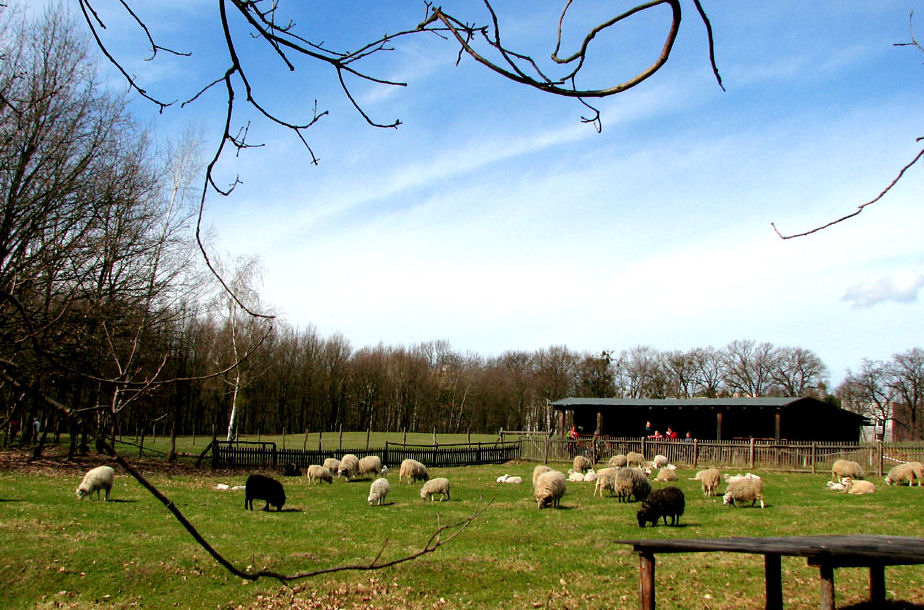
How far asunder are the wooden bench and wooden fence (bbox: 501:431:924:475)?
73.4 ft

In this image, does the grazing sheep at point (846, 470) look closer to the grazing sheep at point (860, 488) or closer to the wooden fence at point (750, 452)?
the wooden fence at point (750, 452)

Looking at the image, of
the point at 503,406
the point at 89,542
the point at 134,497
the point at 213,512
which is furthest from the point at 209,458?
the point at 503,406

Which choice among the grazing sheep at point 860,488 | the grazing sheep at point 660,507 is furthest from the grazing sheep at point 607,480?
the grazing sheep at point 860,488

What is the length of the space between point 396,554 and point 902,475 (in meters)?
18.8

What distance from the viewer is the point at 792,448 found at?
29156 mm

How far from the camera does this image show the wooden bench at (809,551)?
20.1ft

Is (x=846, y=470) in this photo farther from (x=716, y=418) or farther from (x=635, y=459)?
(x=716, y=418)

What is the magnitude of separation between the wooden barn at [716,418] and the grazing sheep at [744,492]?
18.7 meters

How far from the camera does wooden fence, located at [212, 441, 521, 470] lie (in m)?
29.1

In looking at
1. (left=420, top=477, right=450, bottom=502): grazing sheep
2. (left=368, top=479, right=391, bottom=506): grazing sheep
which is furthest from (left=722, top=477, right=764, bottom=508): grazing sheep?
(left=368, top=479, right=391, bottom=506): grazing sheep

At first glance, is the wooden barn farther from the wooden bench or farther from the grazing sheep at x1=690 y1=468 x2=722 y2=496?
the wooden bench

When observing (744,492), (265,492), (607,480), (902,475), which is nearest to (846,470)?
(902,475)

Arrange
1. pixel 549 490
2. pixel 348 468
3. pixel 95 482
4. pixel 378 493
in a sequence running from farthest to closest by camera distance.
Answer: pixel 348 468 → pixel 378 493 → pixel 549 490 → pixel 95 482

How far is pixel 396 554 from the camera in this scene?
11586 mm
